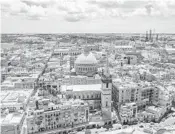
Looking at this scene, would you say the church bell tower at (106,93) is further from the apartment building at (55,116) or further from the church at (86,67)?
the church at (86,67)

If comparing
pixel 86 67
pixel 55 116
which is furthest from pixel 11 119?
pixel 86 67

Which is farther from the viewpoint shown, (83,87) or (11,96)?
(83,87)

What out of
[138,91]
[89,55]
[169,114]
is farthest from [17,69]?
[169,114]

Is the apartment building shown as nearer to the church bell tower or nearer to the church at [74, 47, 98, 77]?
the church bell tower

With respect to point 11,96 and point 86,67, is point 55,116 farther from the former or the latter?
point 86,67

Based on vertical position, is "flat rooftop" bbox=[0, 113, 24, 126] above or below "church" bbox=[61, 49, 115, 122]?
below

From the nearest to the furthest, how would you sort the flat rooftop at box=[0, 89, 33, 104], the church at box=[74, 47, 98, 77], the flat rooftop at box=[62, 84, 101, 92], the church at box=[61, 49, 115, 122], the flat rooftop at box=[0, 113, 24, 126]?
the flat rooftop at box=[0, 113, 24, 126] → the church at box=[61, 49, 115, 122] → the flat rooftop at box=[0, 89, 33, 104] → the flat rooftop at box=[62, 84, 101, 92] → the church at box=[74, 47, 98, 77]

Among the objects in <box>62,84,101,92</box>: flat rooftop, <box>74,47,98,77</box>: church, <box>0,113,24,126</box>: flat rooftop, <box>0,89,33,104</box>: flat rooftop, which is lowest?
<box>0,113,24,126</box>: flat rooftop

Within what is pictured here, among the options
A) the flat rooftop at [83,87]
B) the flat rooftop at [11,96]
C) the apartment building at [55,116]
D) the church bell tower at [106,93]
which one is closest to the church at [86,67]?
the flat rooftop at [83,87]

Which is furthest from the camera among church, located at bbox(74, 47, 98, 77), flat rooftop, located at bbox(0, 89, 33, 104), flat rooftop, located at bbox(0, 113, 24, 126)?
church, located at bbox(74, 47, 98, 77)

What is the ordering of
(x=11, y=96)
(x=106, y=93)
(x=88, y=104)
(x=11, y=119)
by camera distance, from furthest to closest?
(x=11, y=96), (x=88, y=104), (x=106, y=93), (x=11, y=119)

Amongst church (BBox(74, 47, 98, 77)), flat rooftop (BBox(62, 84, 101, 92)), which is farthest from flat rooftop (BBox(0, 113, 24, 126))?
church (BBox(74, 47, 98, 77))

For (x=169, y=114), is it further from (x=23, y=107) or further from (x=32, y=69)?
(x=32, y=69)
